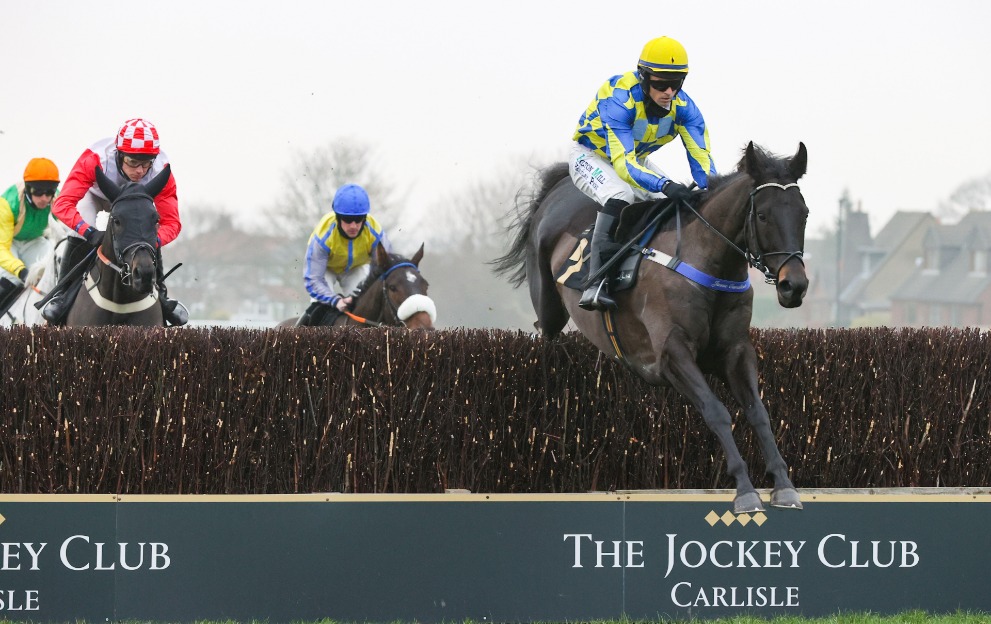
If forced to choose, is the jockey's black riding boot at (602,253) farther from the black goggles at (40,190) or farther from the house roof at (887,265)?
the house roof at (887,265)

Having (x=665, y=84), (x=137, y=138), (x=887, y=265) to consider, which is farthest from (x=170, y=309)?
(x=887, y=265)

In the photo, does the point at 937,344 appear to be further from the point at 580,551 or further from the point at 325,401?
the point at 325,401

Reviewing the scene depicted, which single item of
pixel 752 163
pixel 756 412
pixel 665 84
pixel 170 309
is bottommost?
pixel 756 412

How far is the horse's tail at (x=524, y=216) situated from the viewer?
24.5 ft

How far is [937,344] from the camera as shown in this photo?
6.20 metres

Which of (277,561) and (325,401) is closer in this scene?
(277,561)

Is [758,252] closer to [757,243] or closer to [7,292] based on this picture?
[757,243]

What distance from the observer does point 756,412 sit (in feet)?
17.4

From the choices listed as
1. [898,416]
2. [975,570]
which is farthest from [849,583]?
[898,416]

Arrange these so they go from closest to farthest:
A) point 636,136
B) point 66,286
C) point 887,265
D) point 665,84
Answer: point 665,84, point 636,136, point 66,286, point 887,265

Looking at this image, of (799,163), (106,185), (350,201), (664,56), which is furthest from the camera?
(350,201)

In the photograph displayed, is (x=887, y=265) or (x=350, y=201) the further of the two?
(x=887, y=265)

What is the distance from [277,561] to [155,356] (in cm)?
104

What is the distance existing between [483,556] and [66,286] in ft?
11.4
